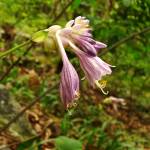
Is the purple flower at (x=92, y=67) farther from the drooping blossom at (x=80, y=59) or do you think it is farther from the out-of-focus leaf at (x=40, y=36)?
the out-of-focus leaf at (x=40, y=36)

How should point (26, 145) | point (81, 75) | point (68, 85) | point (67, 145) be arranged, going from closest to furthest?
point (68, 85) < point (67, 145) < point (26, 145) < point (81, 75)

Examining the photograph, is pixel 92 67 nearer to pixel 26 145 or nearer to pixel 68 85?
pixel 68 85

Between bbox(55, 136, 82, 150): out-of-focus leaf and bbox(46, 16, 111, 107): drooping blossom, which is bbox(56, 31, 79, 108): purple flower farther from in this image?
bbox(55, 136, 82, 150): out-of-focus leaf

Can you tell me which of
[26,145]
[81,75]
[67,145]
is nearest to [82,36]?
[67,145]

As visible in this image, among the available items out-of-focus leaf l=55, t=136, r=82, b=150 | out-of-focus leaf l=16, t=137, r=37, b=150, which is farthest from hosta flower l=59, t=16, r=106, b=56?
out-of-focus leaf l=16, t=137, r=37, b=150

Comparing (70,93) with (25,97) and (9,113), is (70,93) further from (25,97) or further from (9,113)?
(25,97)

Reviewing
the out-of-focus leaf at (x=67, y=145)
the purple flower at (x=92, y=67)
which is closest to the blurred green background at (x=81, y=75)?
the out-of-focus leaf at (x=67, y=145)

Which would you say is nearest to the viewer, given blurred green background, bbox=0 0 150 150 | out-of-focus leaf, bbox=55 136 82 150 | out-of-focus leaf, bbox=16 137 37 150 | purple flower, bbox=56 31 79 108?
purple flower, bbox=56 31 79 108

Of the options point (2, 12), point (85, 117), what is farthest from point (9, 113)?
point (85, 117)
